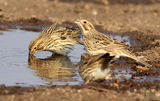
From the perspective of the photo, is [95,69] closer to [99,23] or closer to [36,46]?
[36,46]

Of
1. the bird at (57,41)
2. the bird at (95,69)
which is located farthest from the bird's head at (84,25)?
the bird at (95,69)

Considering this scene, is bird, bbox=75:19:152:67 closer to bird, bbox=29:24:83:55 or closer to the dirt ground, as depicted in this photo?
the dirt ground

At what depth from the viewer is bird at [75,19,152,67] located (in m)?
10.8

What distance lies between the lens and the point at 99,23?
18141 millimetres

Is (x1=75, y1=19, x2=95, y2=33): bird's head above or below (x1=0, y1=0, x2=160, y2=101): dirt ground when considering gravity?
above

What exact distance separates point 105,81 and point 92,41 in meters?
1.99

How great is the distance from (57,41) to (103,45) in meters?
2.73

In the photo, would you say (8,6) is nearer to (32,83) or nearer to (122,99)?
(32,83)

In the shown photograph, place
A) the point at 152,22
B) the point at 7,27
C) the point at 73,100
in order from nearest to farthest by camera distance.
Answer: the point at 73,100 → the point at 7,27 → the point at 152,22

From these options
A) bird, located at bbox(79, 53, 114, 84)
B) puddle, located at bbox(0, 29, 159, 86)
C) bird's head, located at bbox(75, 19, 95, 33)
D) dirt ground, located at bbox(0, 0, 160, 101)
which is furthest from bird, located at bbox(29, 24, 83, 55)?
bird, located at bbox(79, 53, 114, 84)

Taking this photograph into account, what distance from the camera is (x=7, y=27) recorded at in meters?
17.0

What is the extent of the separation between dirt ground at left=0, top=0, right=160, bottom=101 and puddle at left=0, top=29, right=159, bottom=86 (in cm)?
98

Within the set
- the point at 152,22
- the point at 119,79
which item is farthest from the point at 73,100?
the point at 152,22

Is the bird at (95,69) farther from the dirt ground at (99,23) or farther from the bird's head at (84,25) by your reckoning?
the bird's head at (84,25)
